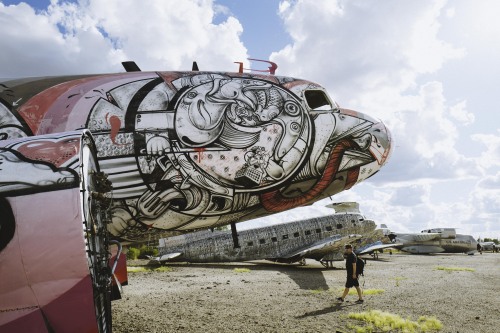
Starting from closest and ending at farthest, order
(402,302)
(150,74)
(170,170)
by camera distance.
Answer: (170,170), (150,74), (402,302)

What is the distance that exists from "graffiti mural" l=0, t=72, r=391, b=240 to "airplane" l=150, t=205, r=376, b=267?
79.8 ft

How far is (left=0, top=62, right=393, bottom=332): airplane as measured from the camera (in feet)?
→ 19.5

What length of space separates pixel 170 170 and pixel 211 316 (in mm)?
6251

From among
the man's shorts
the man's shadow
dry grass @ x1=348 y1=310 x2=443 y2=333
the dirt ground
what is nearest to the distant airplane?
the dirt ground

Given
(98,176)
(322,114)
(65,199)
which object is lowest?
(65,199)

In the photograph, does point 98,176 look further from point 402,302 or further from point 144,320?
point 402,302

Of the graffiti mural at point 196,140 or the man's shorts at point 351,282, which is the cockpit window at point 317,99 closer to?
the graffiti mural at point 196,140

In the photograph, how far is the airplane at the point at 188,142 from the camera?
19.5 ft

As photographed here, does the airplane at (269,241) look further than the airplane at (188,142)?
Yes

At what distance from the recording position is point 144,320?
32.5 ft

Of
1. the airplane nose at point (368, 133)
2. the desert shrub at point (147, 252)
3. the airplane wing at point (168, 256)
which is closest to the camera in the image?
the airplane nose at point (368, 133)

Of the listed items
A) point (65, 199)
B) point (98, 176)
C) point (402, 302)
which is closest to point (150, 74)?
point (98, 176)

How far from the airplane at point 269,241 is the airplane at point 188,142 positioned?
24202mm

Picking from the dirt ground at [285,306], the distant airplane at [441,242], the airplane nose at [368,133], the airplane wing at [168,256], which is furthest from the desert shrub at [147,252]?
the airplane nose at [368,133]
